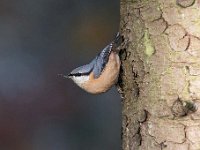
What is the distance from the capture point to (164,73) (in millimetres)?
1075

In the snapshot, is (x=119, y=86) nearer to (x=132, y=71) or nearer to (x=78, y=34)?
(x=132, y=71)

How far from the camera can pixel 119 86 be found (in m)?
1.28

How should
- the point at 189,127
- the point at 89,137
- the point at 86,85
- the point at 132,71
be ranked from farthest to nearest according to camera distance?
1. the point at 89,137
2. the point at 86,85
3. the point at 132,71
4. the point at 189,127

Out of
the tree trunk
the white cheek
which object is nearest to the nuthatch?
the white cheek

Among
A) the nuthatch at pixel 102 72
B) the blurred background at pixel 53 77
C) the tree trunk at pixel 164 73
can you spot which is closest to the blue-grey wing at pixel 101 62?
the nuthatch at pixel 102 72

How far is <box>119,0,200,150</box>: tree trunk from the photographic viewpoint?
3.41 ft

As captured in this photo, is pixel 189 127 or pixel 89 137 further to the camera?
pixel 89 137

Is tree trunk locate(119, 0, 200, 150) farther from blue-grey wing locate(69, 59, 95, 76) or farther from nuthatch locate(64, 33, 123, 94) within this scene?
blue-grey wing locate(69, 59, 95, 76)

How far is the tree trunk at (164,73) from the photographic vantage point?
104 centimetres

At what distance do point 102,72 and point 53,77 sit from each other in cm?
193

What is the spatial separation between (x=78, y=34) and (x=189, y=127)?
2443mm

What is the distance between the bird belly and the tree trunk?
0.10 meters

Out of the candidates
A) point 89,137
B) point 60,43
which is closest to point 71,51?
point 60,43

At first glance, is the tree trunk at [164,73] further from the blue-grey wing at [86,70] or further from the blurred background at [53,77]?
the blurred background at [53,77]
